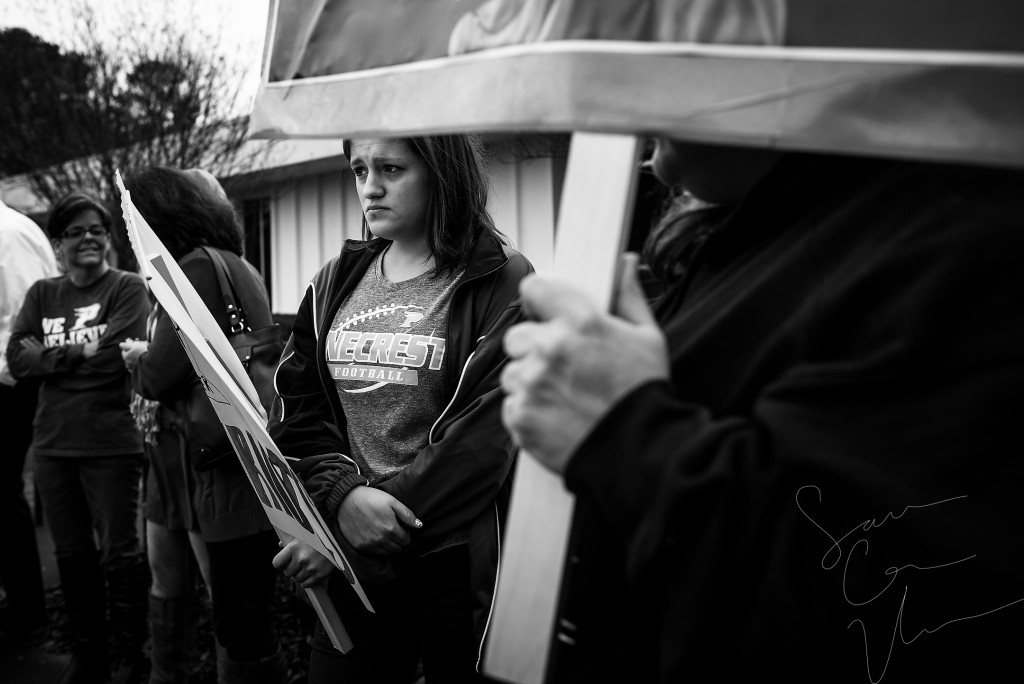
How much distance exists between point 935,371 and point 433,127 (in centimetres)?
61

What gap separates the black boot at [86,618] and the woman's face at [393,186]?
107 inches

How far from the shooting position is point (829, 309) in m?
0.92

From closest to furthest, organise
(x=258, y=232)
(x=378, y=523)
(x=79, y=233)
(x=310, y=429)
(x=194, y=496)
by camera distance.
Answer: (x=378, y=523) < (x=310, y=429) < (x=194, y=496) < (x=79, y=233) < (x=258, y=232)

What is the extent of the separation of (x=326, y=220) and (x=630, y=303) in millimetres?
9031

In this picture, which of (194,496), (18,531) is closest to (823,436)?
(194,496)

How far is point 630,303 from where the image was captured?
3.19ft

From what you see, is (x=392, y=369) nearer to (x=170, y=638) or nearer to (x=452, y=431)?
(x=452, y=431)

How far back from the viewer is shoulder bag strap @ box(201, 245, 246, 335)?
3.00 m

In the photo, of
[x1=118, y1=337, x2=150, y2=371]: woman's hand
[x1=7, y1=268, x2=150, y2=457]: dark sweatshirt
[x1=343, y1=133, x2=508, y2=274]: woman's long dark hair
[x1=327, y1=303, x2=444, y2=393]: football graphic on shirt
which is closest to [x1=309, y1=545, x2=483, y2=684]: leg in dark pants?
[x1=327, y1=303, x2=444, y2=393]: football graphic on shirt

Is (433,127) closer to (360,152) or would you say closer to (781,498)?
(781,498)

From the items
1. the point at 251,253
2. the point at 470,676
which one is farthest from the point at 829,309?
the point at 251,253

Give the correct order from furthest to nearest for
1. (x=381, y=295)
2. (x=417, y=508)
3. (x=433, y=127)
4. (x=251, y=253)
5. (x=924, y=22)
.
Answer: (x=251, y=253), (x=381, y=295), (x=417, y=508), (x=433, y=127), (x=924, y=22)

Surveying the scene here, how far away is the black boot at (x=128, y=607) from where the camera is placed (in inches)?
157

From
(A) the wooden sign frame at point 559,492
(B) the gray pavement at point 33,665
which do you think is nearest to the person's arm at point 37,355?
(B) the gray pavement at point 33,665
